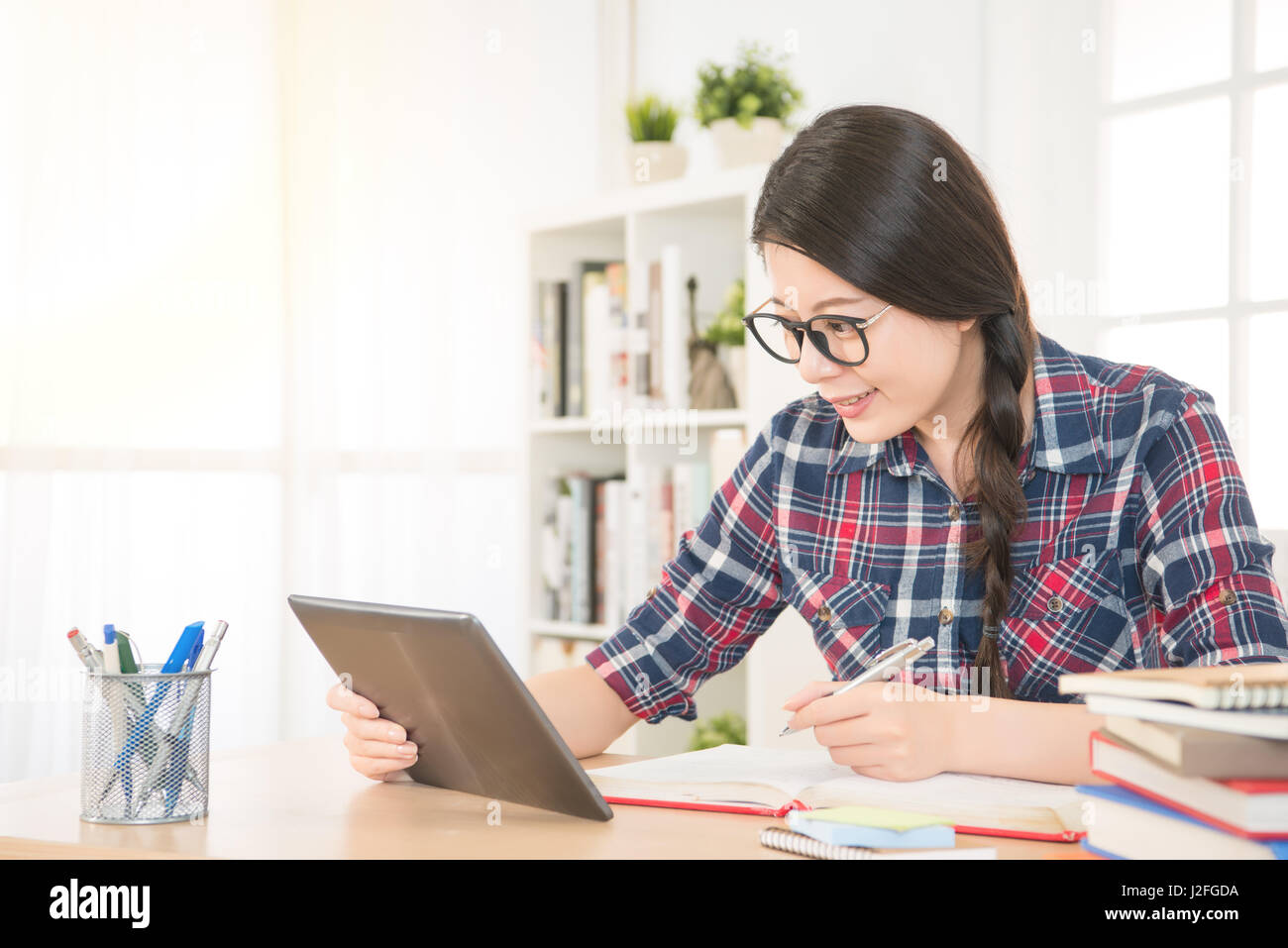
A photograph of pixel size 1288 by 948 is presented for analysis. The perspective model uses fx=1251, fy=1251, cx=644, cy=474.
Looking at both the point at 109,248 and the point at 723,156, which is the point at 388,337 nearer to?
the point at 109,248

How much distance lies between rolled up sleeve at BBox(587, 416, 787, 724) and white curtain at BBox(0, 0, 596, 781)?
59.6 inches

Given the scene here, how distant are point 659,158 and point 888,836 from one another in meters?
2.14

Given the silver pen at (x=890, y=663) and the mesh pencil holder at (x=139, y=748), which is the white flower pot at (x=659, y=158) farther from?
the mesh pencil holder at (x=139, y=748)

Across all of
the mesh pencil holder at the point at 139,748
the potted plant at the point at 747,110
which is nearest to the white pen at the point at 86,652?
the mesh pencil holder at the point at 139,748

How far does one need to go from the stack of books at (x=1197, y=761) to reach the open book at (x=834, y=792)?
11cm

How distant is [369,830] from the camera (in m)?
0.96

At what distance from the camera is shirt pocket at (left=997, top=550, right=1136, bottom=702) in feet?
4.37

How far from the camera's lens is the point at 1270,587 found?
116 cm

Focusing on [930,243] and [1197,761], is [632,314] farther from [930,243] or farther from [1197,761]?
[1197,761]

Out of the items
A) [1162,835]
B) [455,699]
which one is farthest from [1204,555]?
[455,699]

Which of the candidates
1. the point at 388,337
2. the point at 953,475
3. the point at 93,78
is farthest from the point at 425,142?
the point at 953,475

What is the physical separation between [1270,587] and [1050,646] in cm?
25

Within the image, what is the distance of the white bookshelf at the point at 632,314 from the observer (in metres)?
2.39
